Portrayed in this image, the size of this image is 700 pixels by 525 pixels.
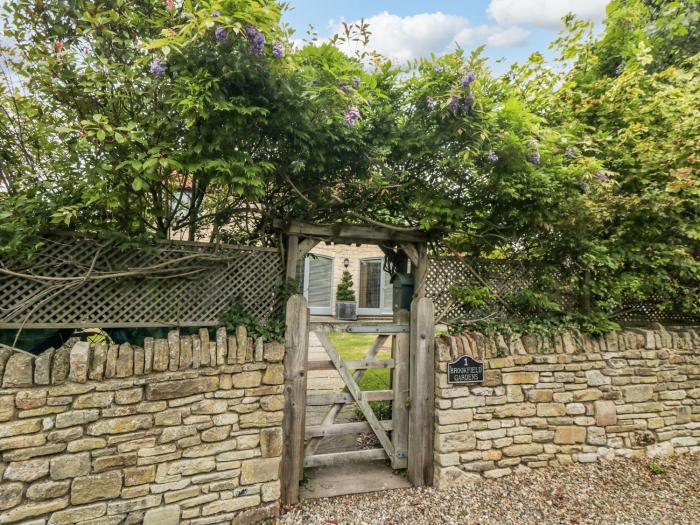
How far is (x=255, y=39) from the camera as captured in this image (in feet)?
7.54

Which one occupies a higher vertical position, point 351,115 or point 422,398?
point 351,115

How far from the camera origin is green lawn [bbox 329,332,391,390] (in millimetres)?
5785

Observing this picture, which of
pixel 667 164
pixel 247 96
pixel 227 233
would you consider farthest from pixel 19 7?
pixel 667 164

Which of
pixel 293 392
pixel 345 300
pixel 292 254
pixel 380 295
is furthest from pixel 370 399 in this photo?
pixel 380 295

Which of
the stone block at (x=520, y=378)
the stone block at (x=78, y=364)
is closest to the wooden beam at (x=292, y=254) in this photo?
the stone block at (x=78, y=364)

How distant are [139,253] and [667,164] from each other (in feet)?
17.7

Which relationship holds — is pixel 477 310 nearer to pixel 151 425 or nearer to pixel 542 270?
pixel 542 270

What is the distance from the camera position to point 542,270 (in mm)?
4176

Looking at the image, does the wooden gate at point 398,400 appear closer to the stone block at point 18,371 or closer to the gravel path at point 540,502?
the gravel path at point 540,502

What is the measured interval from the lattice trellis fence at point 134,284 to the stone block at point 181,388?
47 centimetres

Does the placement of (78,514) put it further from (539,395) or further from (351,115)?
(539,395)

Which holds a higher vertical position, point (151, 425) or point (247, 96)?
point (247, 96)

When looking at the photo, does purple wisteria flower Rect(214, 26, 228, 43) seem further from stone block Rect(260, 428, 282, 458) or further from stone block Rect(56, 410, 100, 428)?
stone block Rect(260, 428, 282, 458)

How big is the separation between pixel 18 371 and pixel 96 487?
1.00m
